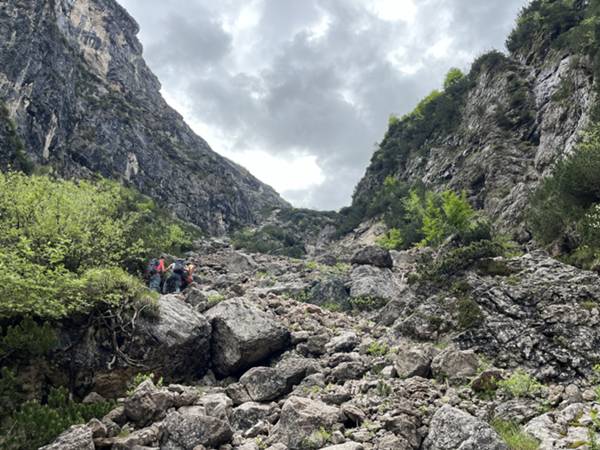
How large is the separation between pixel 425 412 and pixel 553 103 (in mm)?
34595

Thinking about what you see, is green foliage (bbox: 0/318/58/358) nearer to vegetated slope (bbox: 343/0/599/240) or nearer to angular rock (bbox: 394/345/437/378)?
angular rock (bbox: 394/345/437/378)

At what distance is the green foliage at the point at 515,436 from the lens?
6.50 m

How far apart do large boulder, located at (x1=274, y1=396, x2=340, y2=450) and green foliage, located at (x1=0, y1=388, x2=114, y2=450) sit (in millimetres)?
3749

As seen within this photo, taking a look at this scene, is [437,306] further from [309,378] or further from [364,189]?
[364,189]

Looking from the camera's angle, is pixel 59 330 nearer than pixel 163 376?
Yes

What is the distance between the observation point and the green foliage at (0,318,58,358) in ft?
29.1

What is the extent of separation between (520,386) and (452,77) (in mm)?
61887

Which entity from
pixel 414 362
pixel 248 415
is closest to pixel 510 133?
pixel 414 362

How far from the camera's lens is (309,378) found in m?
10.6

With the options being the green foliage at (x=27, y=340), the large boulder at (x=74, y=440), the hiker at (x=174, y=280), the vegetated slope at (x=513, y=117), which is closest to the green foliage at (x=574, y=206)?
the vegetated slope at (x=513, y=117)

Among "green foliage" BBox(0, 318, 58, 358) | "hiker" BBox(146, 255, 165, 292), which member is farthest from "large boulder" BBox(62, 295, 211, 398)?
"hiker" BBox(146, 255, 165, 292)

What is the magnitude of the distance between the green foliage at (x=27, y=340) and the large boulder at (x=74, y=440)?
9.11 feet

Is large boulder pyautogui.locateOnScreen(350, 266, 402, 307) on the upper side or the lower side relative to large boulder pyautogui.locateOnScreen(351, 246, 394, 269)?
lower

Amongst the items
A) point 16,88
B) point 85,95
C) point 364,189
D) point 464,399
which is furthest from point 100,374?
point 85,95
